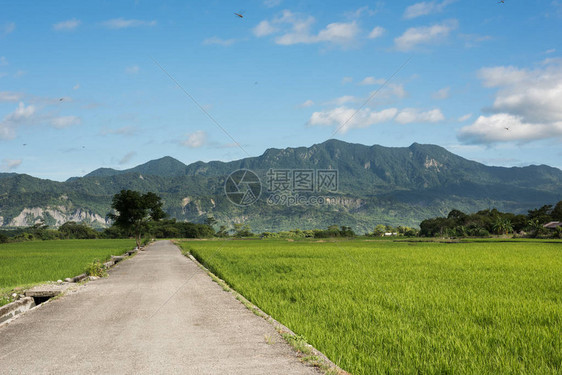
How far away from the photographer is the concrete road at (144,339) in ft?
20.3

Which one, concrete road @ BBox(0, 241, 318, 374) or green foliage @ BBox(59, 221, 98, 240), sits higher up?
concrete road @ BBox(0, 241, 318, 374)

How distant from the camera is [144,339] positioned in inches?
306

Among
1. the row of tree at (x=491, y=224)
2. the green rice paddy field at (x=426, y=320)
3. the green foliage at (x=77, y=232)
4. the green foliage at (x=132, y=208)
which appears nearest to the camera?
the green rice paddy field at (x=426, y=320)

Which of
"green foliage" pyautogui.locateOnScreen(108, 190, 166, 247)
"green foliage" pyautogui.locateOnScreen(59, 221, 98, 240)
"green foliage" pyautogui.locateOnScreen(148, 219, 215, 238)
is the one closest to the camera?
"green foliage" pyautogui.locateOnScreen(108, 190, 166, 247)

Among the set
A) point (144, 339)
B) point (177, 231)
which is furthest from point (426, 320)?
point (177, 231)

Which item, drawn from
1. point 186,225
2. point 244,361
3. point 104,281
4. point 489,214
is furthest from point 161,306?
point 489,214

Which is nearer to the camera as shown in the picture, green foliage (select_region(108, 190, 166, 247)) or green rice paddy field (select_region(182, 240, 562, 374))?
green rice paddy field (select_region(182, 240, 562, 374))

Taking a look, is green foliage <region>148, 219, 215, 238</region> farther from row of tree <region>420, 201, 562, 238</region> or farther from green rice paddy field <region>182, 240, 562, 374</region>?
green rice paddy field <region>182, 240, 562, 374</region>

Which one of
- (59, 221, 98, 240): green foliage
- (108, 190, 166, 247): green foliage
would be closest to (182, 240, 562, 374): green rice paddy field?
(108, 190, 166, 247): green foliage

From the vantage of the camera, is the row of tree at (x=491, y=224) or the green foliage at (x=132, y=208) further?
the row of tree at (x=491, y=224)

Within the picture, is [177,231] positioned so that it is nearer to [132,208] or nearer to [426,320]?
[132,208]

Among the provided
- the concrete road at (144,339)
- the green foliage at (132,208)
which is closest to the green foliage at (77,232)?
the green foliage at (132,208)

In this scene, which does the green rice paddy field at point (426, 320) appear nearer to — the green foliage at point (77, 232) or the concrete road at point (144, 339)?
the concrete road at point (144, 339)

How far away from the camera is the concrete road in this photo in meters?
6.18
